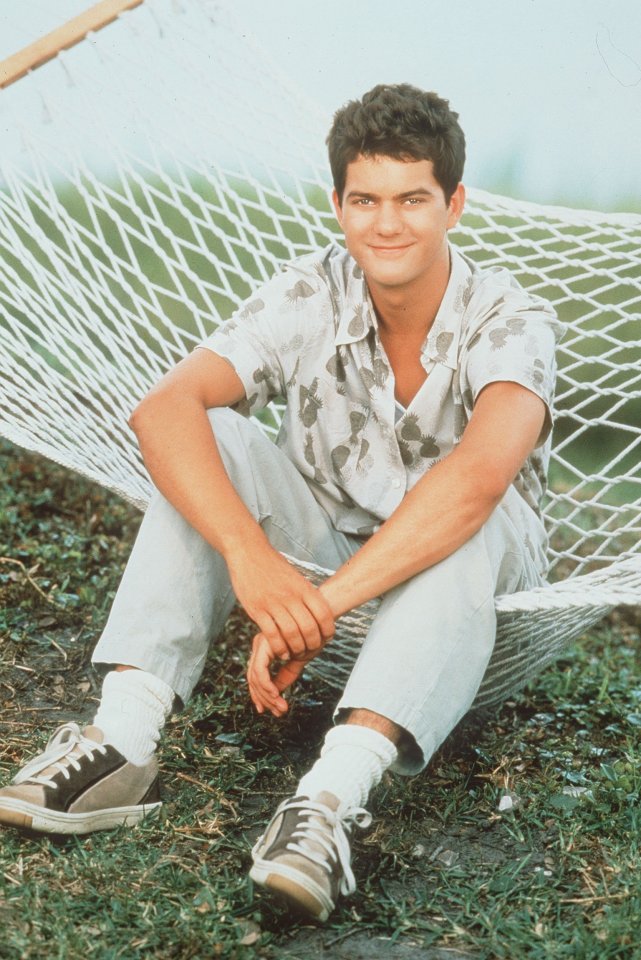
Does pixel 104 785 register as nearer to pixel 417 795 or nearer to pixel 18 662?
pixel 417 795

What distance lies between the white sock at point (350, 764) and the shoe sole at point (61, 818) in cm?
27

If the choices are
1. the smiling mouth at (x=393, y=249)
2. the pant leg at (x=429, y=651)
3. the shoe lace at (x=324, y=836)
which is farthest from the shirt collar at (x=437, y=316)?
the shoe lace at (x=324, y=836)

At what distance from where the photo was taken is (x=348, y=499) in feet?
6.18

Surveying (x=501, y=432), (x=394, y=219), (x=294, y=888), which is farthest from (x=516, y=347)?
(x=294, y=888)

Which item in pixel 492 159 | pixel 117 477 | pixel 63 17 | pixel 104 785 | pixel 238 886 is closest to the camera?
pixel 238 886

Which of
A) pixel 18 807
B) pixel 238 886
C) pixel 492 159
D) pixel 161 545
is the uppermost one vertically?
pixel 161 545

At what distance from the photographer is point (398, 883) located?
154 centimetres

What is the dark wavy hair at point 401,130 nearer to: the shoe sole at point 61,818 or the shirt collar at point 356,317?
the shirt collar at point 356,317

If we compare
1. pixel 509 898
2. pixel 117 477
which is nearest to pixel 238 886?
pixel 509 898

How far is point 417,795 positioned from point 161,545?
1.74ft

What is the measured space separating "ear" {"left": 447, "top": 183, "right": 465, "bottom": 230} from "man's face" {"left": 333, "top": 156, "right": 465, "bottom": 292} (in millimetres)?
50

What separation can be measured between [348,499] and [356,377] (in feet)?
0.63

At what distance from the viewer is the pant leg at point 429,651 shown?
4.91 feet

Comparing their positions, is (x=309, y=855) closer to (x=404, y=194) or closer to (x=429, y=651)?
(x=429, y=651)
